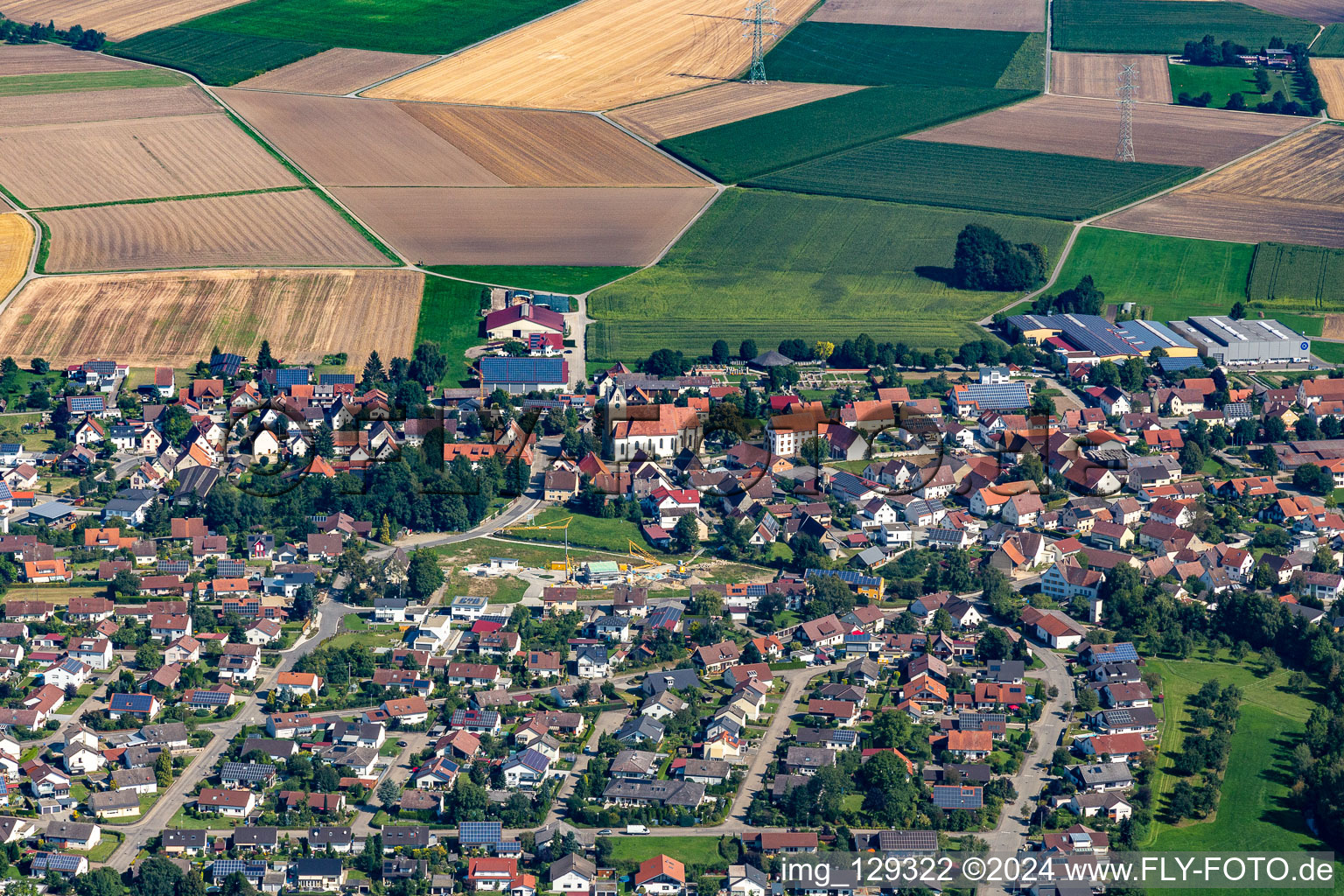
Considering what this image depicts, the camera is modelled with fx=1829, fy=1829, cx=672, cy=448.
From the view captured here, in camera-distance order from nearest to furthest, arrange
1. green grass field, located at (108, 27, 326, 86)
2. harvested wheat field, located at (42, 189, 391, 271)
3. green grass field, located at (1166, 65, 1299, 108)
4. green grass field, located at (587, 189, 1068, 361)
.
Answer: green grass field, located at (587, 189, 1068, 361) < harvested wheat field, located at (42, 189, 391, 271) < green grass field, located at (108, 27, 326, 86) < green grass field, located at (1166, 65, 1299, 108)

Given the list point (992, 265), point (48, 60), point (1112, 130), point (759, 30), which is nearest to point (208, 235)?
point (48, 60)

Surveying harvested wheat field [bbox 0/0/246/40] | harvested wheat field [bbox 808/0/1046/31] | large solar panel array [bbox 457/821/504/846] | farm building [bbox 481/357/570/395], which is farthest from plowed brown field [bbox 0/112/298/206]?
large solar panel array [bbox 457/821/504/846]

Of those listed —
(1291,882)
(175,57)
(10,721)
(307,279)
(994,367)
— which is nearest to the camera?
(1291,882)

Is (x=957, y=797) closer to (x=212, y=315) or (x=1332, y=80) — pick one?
(x=212, y=315)

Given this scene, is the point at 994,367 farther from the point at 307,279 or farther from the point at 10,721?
the point at 10,721

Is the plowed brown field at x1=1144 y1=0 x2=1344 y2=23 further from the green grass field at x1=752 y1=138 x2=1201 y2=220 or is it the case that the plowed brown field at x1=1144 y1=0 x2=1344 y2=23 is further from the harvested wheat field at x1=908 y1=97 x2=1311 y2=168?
the green grass field at x1=752 y1=138 x2=1201 y2=220

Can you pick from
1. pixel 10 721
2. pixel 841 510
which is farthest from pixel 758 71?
pixel 10 721
